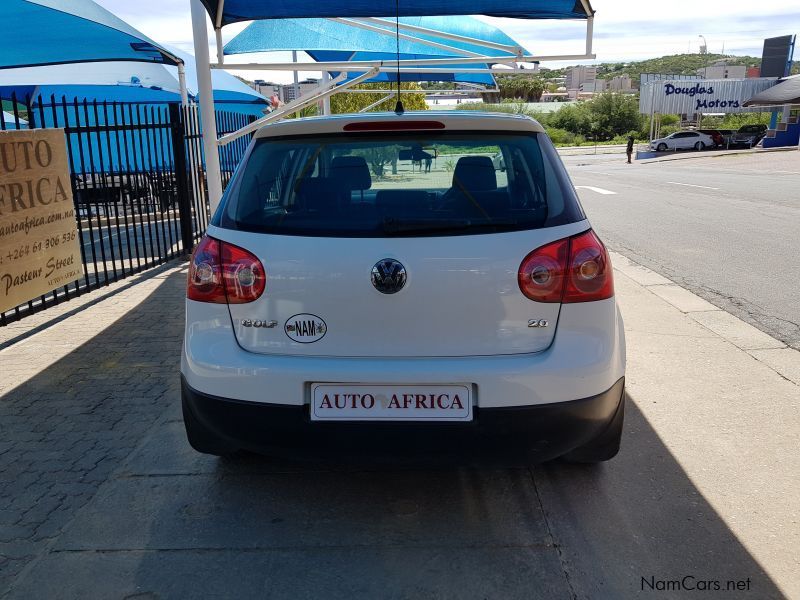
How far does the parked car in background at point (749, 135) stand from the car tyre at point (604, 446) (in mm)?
52694

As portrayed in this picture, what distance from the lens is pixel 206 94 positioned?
8312mm

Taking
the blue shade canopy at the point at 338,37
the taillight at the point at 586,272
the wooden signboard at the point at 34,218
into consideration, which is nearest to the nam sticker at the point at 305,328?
the taillight at the point at 586,272

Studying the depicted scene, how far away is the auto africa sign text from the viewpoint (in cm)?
5312

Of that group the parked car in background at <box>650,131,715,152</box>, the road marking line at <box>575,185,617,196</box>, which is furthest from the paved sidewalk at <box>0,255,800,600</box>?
the parked car in background at <box>650,131,715,152</box>

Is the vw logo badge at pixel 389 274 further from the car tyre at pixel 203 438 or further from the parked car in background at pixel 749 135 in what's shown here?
the parked car in background at pixel 749 135

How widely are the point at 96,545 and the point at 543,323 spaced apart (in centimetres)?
203

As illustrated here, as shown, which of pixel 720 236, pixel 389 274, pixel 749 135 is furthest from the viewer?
pixel 749 135

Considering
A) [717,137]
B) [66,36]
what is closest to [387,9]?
[66,36]

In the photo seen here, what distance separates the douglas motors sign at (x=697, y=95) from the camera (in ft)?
173

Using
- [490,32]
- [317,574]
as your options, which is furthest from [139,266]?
[490,32]

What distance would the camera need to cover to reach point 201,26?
8039 millimetres

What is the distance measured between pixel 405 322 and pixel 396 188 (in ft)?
2.46

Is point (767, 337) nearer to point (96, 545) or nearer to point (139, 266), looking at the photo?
point (96, 545)

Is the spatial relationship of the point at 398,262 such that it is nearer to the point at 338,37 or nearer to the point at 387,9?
the point at 387,9
